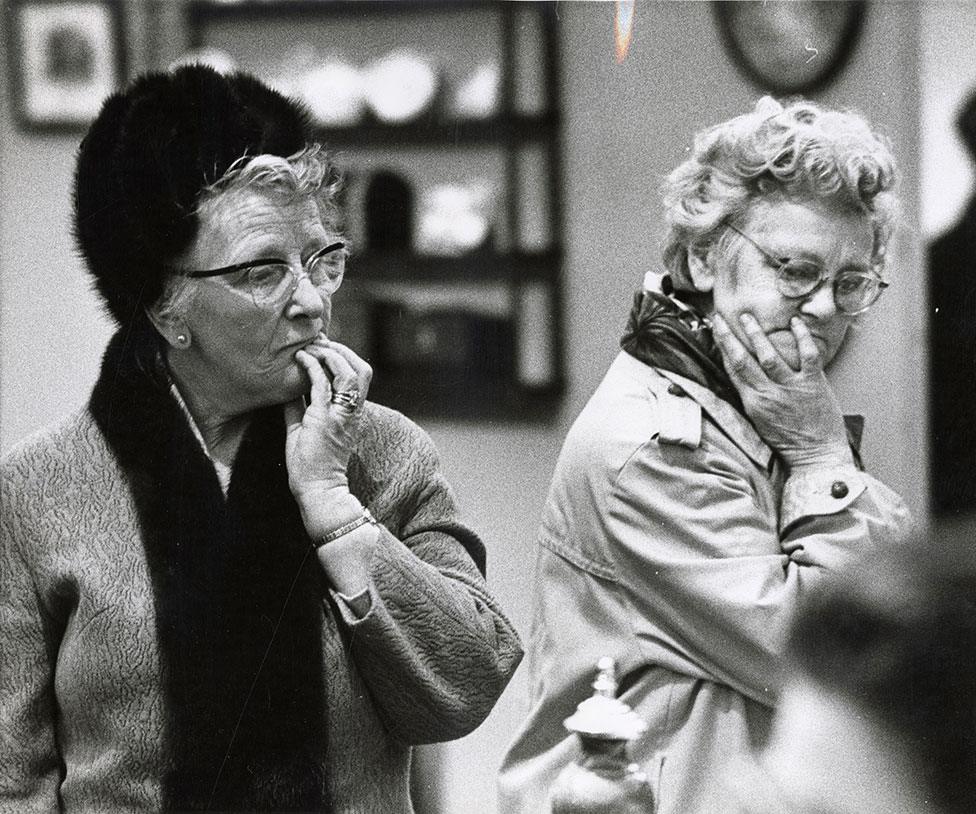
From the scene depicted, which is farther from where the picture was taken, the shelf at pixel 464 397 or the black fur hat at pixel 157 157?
the shelf at pixel 464 397

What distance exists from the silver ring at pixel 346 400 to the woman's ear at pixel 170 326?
10.8 inches

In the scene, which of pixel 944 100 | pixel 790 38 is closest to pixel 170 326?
pixel 790 38

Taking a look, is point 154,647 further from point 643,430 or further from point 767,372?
point 767,372

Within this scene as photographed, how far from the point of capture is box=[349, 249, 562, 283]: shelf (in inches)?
113

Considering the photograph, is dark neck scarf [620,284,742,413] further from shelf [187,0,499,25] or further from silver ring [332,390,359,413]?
shelf [187,0,499,25]

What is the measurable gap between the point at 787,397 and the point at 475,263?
0.63 m

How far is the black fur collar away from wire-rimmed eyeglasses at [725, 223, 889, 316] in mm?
905

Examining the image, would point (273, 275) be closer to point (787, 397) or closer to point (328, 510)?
point (328, 510)

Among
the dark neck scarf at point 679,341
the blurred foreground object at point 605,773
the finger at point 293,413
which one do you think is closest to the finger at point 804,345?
the dark neck scarf at point 679,341

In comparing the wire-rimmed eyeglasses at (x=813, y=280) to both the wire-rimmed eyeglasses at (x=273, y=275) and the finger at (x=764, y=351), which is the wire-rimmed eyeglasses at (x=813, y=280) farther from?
the wire-rimmed eyeglasses at (x=273, y=275)

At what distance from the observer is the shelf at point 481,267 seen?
288 centimetres

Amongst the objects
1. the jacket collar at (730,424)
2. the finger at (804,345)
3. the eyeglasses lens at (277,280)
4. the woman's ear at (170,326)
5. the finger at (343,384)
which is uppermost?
the eyeglasses lens at (277,280)

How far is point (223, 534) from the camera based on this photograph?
274 centimetres

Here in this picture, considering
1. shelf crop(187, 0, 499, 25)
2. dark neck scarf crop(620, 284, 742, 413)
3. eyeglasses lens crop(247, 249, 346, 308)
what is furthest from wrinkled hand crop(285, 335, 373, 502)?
shelf crop(187, 0, 499, 25)
